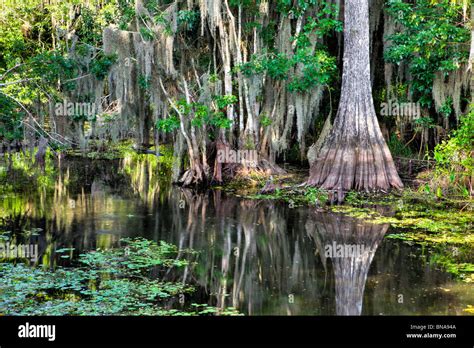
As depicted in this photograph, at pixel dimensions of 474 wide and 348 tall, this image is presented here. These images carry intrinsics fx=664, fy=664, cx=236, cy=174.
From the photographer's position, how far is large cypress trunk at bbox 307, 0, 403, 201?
15.1m

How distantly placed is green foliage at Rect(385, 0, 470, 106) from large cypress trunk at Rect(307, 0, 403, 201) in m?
0.96

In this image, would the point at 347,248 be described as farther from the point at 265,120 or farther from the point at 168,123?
the point at 265,120

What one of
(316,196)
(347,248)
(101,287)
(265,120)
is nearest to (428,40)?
(316,196)

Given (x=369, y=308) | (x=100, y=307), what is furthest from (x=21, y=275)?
(x=369, y=308)

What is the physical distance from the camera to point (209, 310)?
7887 millimetres

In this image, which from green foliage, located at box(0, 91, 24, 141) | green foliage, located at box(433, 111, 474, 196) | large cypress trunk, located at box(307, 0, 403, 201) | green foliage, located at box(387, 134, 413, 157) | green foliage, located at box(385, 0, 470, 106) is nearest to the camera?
green foliage, located at box(433, 111, 474, 196)

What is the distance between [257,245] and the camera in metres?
11.5

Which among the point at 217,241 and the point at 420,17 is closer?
the point at 217,241

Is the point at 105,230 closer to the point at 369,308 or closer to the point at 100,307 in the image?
the point at 100,307

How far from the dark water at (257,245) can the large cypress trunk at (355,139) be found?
155 cm

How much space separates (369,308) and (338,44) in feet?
39.0

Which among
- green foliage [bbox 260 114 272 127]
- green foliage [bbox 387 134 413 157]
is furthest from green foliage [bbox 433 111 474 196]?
green foliage [bbox 260 114 272 127]

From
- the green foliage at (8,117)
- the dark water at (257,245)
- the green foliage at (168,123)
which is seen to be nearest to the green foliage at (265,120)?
the green foliage at (168,123)

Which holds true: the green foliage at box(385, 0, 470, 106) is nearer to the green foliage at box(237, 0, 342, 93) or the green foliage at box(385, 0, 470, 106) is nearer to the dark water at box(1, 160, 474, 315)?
the green foliage at box(237, 0, 342, 93)
